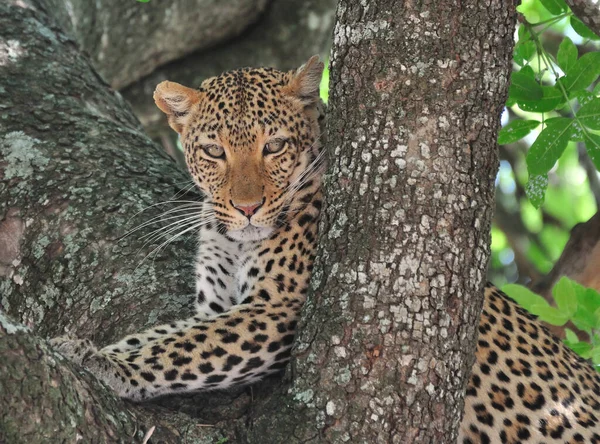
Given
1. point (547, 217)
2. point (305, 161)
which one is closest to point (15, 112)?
point (305, 161)

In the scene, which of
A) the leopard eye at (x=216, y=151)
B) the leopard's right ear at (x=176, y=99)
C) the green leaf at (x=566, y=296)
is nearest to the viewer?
the leopard eye at (x=216, y=151)

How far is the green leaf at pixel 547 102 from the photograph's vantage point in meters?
5.02

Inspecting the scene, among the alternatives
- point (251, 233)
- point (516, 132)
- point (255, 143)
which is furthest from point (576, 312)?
point (255, 143)

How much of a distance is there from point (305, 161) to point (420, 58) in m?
1.62

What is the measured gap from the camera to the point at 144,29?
9.46 meters

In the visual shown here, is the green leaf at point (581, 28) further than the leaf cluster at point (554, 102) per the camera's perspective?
Yes

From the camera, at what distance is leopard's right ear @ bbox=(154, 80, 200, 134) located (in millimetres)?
5949

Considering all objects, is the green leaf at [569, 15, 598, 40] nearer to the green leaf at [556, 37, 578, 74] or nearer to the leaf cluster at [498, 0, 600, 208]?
the leaf cluster at [498, 0, 600, 208]

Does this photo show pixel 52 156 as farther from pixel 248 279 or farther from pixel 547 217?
pixel 547 217

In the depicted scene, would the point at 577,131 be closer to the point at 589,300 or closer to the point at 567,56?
the point at 567,56

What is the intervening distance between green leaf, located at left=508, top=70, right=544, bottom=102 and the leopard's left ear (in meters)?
1.21

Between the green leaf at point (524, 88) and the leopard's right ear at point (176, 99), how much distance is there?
2.02m

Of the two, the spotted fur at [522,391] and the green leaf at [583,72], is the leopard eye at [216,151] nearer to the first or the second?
the spotted fur at [522,391]

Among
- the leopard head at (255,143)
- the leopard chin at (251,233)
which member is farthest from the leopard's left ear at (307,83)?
the leopard chin at (251,233)
